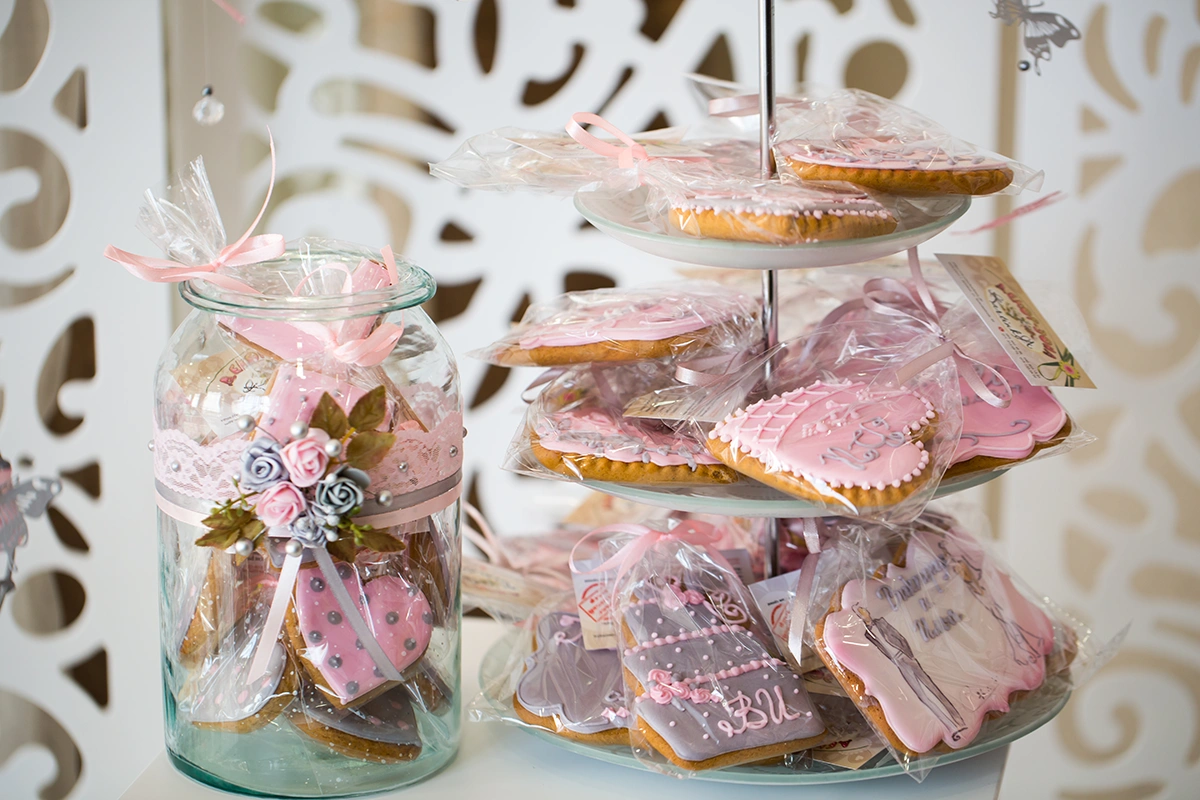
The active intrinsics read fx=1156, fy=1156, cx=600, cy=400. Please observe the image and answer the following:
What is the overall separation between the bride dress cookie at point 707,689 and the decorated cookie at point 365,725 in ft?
0.63

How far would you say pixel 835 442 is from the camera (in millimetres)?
881

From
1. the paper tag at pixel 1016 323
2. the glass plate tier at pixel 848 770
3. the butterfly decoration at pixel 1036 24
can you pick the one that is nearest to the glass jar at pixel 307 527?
the glass plate tier at pixel 848 770

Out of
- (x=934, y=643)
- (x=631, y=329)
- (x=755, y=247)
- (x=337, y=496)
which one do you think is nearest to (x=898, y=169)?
(x=755, y=247)

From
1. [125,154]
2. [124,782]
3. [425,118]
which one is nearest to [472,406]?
[425,118]

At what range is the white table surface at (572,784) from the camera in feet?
3.20

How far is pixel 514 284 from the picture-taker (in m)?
1.94

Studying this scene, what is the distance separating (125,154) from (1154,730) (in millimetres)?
1877

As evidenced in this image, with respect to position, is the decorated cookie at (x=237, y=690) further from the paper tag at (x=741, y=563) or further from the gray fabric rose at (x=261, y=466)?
the paper tag at (x=741, y=563)

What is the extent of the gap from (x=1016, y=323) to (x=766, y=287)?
0.22m

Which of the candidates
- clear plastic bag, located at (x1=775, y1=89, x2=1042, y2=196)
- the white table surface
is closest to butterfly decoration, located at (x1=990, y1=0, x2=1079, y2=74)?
clear plastic bag, located at (x1=775, y1=89, x2=1042, y2=196)

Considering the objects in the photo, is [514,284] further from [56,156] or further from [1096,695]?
[1096,695]

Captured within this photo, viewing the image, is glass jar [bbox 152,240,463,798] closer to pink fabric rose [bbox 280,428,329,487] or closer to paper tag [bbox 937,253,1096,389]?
pink fabric rose [bbox 280,428,329,487]

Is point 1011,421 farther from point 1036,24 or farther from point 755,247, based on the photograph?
point 1036,24

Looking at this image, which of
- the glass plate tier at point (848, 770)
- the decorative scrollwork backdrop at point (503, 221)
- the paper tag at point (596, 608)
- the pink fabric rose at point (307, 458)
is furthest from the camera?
the decorative scrollwork backdrop at point (503, 221)
